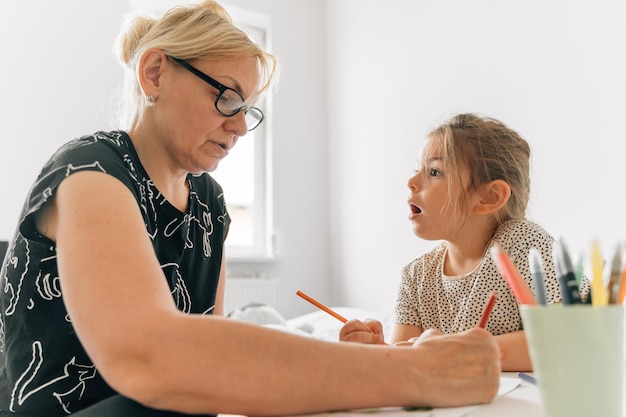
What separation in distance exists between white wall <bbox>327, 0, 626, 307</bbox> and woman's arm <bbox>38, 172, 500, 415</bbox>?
4.33 ft

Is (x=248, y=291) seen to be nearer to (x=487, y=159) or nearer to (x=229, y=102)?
(x=487, y=159)

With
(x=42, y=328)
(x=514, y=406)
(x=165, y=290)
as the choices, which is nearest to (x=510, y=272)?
(x=514, y=406)

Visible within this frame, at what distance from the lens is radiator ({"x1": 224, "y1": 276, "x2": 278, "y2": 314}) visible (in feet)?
11.8

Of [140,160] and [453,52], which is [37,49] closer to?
[453,52]

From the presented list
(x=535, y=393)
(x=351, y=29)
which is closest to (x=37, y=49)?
(x=351, y=29)

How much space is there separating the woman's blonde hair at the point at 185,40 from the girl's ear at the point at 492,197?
1.72 feet

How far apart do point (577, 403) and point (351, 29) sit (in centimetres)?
373

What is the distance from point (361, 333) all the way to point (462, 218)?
39 centimetres

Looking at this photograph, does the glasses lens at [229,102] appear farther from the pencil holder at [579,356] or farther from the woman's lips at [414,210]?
the pencil holder at [579,356]

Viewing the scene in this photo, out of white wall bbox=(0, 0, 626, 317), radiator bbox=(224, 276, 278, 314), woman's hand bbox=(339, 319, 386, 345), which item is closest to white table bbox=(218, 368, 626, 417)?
woman's hand bbox=(339, 319, 386, 345)

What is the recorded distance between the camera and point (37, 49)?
10.5 feet

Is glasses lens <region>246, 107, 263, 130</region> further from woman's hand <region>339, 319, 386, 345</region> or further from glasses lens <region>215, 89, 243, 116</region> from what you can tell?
woman's hand <region>339, 319, 386, 345</region>

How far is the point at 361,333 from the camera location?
3.35ft

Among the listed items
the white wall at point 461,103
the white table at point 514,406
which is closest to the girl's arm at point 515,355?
the white table at point 514,406
